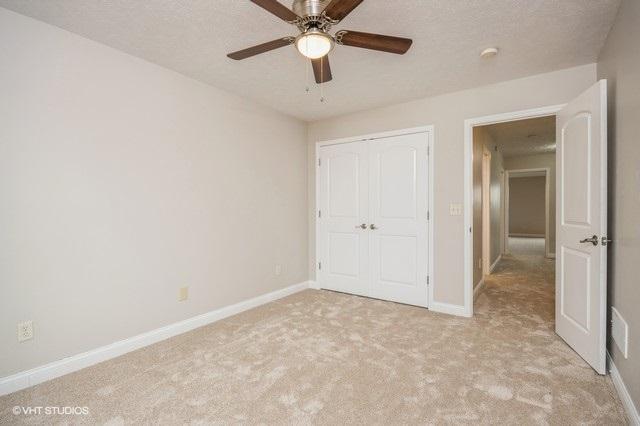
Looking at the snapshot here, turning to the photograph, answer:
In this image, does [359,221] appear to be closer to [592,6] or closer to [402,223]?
[402,223]

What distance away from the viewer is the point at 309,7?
1.56 meters

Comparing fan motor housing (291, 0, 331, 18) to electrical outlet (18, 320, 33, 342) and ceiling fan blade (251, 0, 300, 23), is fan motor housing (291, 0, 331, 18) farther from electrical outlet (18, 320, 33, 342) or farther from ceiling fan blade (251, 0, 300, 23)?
electrical outlet (18, 320, 33, 342)

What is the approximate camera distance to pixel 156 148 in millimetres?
2691

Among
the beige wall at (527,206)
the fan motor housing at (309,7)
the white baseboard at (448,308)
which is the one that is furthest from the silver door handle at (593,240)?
the beige wall at (527,206)

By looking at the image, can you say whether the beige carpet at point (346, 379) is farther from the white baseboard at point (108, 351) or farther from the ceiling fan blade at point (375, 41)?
the ceiling fan blade at point (375, 41)

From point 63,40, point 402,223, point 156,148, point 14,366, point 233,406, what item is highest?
point 63,40

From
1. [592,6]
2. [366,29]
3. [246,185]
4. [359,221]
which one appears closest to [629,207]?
[592,6]

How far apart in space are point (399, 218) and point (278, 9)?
2739mm

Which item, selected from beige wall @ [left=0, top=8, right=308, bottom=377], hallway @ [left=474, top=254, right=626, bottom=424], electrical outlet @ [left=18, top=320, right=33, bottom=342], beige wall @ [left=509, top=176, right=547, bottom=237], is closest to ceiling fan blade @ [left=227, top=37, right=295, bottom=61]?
beige wall @ [left=0, top=8, right=308, bottom=377]

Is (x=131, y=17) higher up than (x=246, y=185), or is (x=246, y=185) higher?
(x=131, y=17)

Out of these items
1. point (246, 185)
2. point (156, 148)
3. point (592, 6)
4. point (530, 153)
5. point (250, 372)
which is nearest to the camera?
point (592, 6)

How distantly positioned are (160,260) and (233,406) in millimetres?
1496

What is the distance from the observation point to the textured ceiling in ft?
15.3

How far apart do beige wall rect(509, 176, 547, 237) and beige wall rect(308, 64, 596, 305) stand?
32.5 feet
